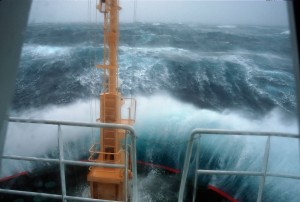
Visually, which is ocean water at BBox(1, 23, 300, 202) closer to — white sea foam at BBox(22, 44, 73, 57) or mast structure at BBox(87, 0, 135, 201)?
white sea foam at BBox(22, 44, 73, 57)

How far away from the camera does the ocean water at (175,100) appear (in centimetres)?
961

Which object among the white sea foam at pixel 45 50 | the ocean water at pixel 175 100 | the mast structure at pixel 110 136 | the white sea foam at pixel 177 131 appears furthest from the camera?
the white sea foam at pixel 45 50

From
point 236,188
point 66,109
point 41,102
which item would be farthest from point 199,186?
point 41,102

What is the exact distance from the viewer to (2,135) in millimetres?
771

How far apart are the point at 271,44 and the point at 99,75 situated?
9.92 m

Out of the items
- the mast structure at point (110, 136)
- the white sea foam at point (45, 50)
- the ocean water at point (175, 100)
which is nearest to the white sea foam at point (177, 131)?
the ocean water at point (175, 100)

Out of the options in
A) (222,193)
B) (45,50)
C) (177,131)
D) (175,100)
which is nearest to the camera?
(222,193)

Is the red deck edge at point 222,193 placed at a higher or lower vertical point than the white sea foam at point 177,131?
lower

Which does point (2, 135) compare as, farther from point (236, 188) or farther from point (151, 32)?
point (151, 32)

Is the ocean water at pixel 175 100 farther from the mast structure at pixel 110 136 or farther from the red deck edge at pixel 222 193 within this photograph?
the mast structure at pixel 110 136

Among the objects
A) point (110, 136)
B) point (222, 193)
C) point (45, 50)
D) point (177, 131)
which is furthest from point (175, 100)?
point (45, 50)

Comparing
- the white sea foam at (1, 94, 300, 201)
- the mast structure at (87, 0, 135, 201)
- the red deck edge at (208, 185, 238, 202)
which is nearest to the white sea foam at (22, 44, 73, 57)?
the white sea foam at (1, 94, 300, 201)

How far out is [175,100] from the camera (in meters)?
12.1

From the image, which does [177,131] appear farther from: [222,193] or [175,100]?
[222,193]
